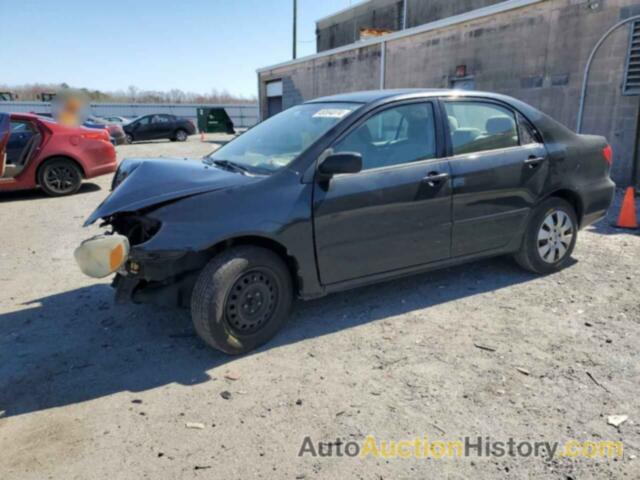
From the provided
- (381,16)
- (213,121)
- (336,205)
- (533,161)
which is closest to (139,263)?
(336,205)

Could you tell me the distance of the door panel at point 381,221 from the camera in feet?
11.6

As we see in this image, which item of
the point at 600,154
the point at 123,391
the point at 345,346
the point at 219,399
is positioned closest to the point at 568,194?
the point at 600,154

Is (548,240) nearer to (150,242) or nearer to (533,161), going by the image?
(533,161)

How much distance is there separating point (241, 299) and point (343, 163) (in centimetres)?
113

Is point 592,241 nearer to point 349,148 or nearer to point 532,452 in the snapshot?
point 349,148

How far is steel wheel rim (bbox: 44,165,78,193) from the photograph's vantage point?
8945mm

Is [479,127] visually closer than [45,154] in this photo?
Yes

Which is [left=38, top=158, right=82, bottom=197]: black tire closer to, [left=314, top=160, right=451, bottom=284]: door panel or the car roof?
the car roof

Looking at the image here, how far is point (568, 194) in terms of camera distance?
4.78 meters

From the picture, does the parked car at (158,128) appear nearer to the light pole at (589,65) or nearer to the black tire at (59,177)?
the black tire at (59,177)

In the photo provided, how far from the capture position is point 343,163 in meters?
3.32

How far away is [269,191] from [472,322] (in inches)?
73.7

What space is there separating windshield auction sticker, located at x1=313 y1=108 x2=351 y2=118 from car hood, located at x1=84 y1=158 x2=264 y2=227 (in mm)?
844

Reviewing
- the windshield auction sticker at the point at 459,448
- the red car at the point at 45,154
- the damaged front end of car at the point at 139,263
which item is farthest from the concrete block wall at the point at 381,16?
the windshield auction sticker at the point at 459,448
